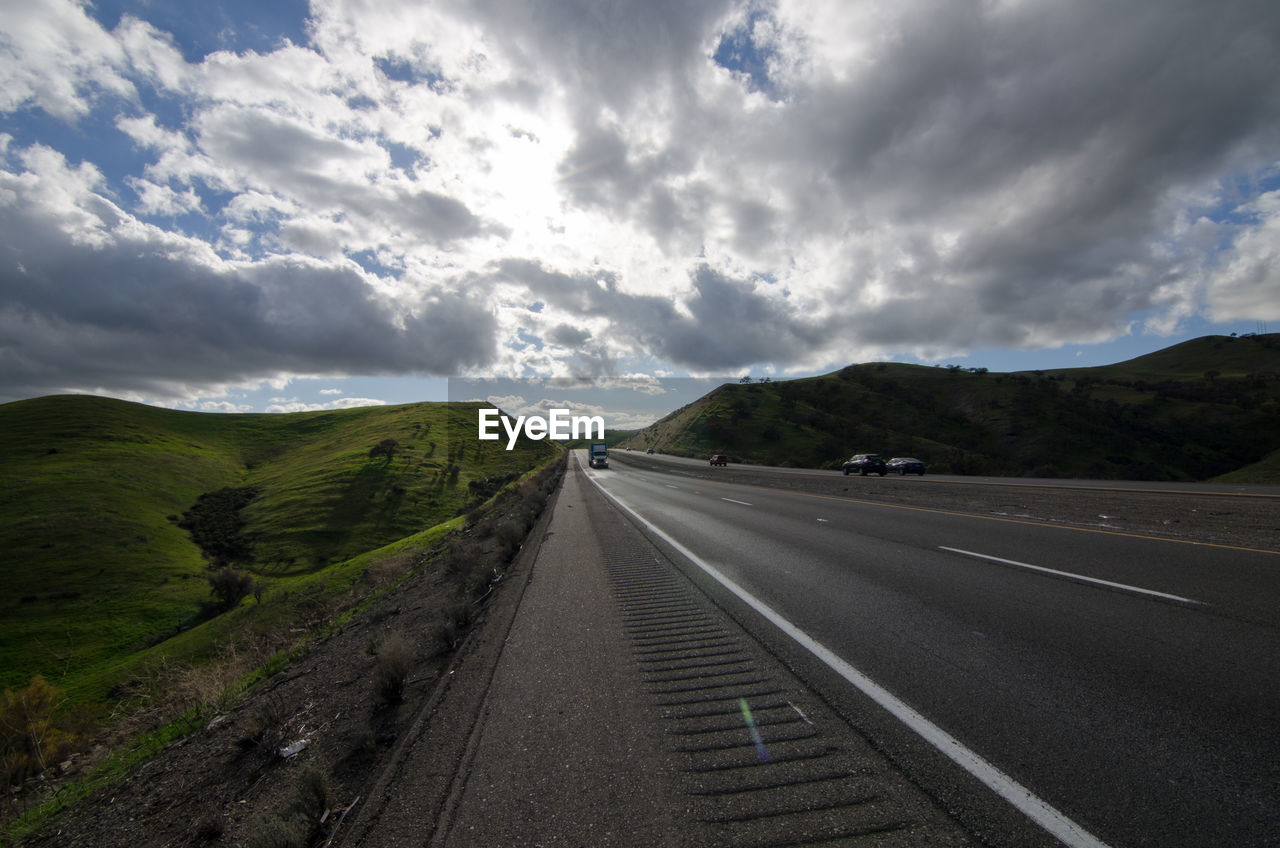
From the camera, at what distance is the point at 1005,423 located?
287ft

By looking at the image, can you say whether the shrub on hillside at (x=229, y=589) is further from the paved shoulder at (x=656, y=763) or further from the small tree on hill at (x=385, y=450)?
the paved shoulder at (x=656, y=763)

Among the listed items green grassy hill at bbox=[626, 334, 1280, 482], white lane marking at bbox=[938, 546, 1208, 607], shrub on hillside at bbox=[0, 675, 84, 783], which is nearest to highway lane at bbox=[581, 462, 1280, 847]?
white lane marking at bbox=[938, 546, 1208, 607]

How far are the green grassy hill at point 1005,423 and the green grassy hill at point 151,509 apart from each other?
43.4 meters

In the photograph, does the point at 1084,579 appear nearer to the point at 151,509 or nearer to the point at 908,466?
the point at 908,466

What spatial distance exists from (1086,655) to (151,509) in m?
67.0

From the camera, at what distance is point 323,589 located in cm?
2259

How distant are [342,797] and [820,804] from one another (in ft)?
10.0

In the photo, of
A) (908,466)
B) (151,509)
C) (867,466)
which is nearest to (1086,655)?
(867,466)

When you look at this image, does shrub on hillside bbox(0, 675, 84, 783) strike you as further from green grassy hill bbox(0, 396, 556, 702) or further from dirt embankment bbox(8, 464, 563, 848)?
green grassy hill bbox(0, 396, 556, 702)

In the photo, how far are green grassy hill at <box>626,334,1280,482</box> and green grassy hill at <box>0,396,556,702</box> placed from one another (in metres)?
43.4

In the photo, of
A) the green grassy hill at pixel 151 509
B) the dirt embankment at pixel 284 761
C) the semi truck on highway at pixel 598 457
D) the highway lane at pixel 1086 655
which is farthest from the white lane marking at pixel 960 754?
the semi truck on highway at pixel 598 457

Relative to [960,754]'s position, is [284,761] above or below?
below

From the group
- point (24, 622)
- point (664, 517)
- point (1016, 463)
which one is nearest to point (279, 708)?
point (664, 517)

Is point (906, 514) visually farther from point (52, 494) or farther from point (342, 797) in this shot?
point (52, 494)
